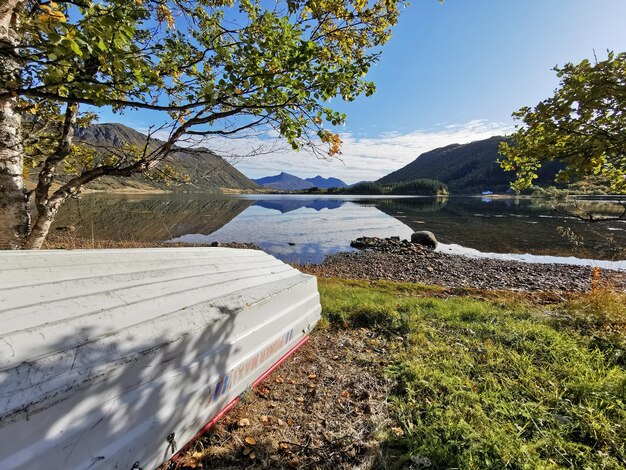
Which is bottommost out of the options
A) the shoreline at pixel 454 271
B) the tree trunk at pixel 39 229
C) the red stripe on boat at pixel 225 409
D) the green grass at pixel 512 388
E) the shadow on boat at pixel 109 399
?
the shoreline at pixel 454 271

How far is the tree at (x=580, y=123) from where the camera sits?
4.53m

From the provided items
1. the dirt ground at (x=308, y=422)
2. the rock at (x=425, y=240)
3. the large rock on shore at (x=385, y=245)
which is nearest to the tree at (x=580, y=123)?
the dirt ground at (x=308, y=422)

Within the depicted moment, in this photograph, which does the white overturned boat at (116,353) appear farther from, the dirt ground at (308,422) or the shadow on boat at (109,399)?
the dirt ground at (308,422)

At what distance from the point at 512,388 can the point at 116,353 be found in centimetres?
524

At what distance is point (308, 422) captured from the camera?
4047 millimetres

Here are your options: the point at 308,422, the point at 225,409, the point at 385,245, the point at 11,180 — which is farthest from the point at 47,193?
the point at 385,245

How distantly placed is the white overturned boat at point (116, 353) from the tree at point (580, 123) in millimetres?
5940

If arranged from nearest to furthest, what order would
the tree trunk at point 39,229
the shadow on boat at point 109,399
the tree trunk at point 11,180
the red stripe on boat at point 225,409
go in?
the shadow on boat at point 109,399, the red stripe on boat at point 225,409, the tree trunk at point 11,180, the tree trunk at point 39,229

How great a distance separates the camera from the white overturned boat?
2.05 meters

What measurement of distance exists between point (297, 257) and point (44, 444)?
87.6 feet

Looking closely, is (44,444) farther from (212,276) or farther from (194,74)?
(194,74)

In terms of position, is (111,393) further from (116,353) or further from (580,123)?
(580,123)

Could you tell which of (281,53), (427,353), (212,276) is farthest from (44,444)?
(427,353)

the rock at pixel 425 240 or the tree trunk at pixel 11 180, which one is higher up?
the tree trunk at pixel 11 180
